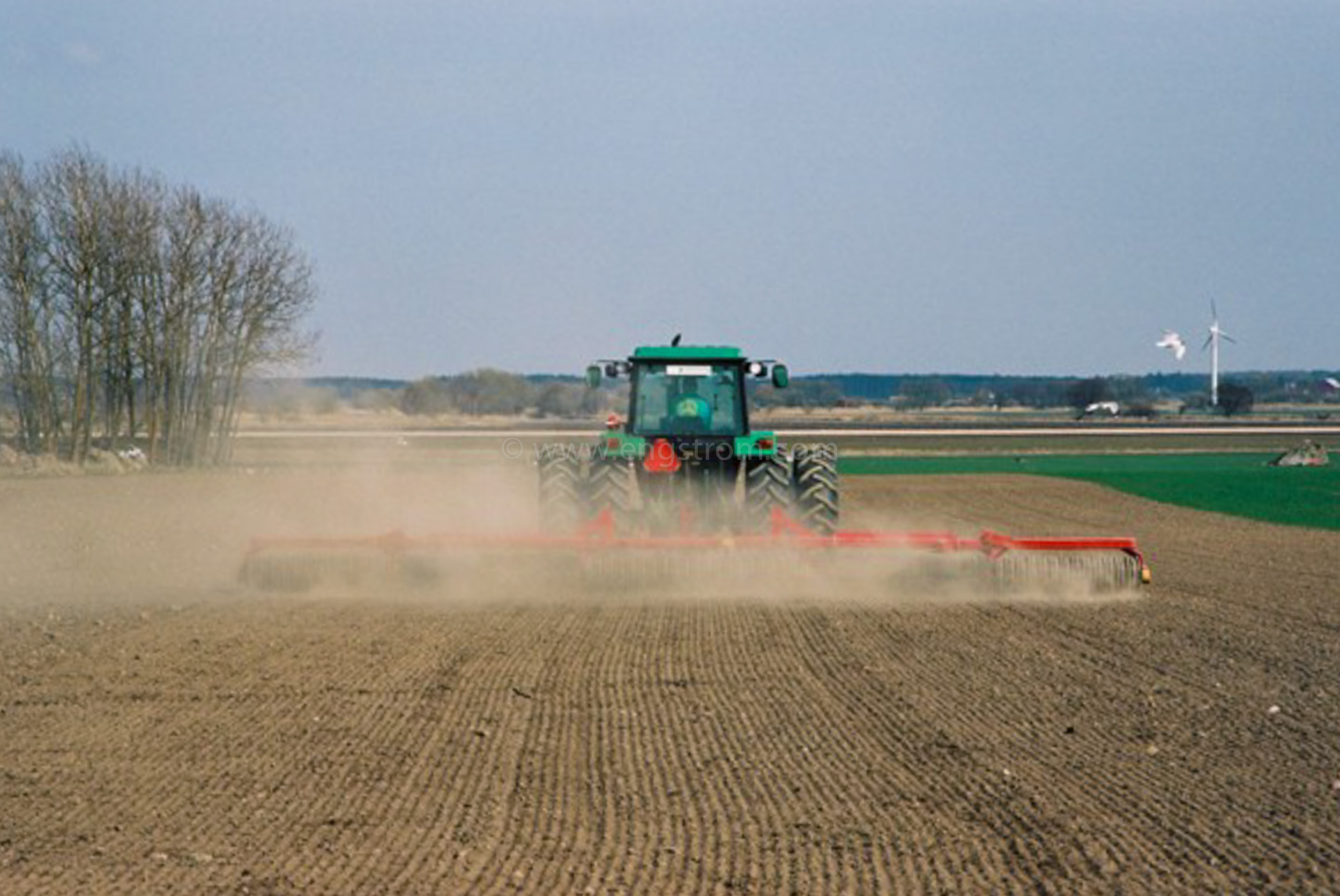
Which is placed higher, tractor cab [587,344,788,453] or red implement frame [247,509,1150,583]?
tractor cab [587,344,788,453]

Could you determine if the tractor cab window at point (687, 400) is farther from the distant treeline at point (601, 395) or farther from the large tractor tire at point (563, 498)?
the distant treeline at point (601, 395)

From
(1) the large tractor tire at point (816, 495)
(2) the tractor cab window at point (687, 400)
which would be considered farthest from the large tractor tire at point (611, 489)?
(1) the large tractor tire at point (816, 495)

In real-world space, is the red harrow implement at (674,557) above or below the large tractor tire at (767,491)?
below

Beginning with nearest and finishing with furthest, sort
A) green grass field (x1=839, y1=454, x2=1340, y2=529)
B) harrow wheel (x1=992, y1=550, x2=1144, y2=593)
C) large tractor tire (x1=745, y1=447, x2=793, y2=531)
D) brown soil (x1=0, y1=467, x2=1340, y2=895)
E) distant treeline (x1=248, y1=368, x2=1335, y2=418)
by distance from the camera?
brown soil (x1=0, y1=467, x2=1340, y2=895), harrow wheel (x1=992, y1=550, x2=1144, y2=593), large tractor tire (x1=745, y1=447, x2=793, y2=531), green grass field (x1=839, y1=454, x2=1340, y2=529), distant treeline (x1=248, y1=368, x2=1335, y2=418)

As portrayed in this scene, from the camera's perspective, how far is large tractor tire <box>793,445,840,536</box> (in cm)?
1697

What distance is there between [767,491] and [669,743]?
7.84 meters

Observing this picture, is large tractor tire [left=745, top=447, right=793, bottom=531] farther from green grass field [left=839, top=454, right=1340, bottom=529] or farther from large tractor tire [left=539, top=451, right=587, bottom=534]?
green grass field [left=839, top=454, right=1340, bottom=529]

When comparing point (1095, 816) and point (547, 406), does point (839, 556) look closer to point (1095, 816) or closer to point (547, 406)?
point (1095, 816)

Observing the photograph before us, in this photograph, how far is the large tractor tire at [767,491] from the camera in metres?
16.7

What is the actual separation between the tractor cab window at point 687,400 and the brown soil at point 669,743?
8.40ft

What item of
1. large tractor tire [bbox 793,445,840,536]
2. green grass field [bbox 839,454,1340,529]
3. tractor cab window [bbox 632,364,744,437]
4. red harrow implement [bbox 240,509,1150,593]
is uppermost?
tractor cab window [bbox 632,364,744,437]

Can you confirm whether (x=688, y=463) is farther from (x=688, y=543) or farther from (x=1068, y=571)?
(x=1068, y=571)

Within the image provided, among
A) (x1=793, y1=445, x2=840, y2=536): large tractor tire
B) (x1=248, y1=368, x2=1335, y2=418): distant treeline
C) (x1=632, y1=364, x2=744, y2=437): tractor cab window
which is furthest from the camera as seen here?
(x1=248, y1=368, x2=1335, y2=418): distant treeline

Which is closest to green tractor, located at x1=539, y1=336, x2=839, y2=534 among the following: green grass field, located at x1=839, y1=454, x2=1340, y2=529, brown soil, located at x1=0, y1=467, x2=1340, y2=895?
brown soil, located at x1=0, y1=467, x2=1340, y2=895
